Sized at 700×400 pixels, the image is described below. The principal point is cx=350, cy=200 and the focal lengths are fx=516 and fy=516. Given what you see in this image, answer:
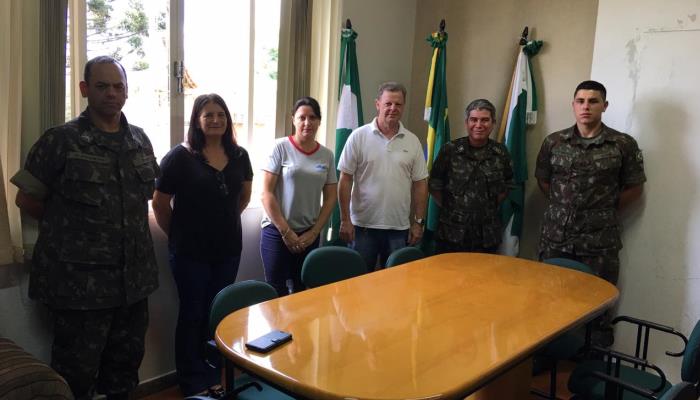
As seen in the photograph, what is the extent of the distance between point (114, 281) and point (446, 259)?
163 cm

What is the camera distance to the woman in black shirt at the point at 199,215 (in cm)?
257

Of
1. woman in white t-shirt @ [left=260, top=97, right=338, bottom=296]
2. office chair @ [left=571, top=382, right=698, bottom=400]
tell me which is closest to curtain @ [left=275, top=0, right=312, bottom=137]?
woman in white t-shirt @ [left=260, top=97, right=338, bottom=296]

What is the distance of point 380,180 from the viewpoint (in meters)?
3.19

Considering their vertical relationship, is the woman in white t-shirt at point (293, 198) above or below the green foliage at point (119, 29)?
below

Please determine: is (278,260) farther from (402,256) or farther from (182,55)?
(182,55)

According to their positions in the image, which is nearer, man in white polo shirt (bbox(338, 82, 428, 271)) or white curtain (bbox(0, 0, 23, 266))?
white curtain (bbox(0, 0, 23, 266))

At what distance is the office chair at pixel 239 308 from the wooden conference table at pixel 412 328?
5.3 inches

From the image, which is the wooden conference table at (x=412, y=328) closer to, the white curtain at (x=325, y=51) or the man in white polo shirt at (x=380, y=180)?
the man in white polo shirt at (x=380, y=180)

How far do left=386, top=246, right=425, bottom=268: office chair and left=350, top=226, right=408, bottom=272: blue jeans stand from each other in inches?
13.3

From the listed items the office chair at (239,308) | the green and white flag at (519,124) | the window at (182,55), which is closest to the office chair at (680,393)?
the office chair at (239,308)

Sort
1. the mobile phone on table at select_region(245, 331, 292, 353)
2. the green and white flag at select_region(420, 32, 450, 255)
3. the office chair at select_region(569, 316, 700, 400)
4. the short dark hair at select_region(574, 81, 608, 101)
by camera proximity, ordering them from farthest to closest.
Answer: the green and white flag at select_region(420, 32, 450, 255) → the short dark hair at select_region(574, 81, 608, 101) → the office chair at select_region(569, 316, 700, 400) → the mobile phone on table at select_region(245, 331, 292, 353)

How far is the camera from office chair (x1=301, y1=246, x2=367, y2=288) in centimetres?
257

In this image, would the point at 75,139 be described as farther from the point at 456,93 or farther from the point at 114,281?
the point at 456,93

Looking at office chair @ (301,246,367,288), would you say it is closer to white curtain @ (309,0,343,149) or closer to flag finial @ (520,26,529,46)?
white curtain @ (309,0,343,149)
